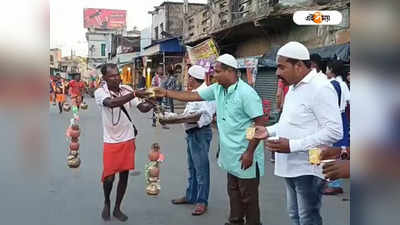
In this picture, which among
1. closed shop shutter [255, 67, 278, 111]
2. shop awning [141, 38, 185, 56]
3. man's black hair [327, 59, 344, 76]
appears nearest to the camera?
man's black hair [327, 59, 344, 76]

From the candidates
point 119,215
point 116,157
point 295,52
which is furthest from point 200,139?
point 295,52

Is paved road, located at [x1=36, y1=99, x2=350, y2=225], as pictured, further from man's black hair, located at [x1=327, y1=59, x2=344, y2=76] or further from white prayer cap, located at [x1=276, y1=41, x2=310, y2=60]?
→ white prayer cap, located at [x1=276, y1=41, x2=310, y2=60]

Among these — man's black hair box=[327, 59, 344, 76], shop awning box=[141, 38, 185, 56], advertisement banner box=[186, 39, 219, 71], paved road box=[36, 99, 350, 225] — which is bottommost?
paved road box=[36, 99, 350, 225]

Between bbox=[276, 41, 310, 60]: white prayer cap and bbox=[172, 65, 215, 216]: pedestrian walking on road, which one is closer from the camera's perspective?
bbox=[276, 41, 310, 60]: white prayer cap

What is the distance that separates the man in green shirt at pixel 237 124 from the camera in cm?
394

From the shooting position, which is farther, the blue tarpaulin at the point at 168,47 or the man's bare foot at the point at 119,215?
the blue tarpaulin at the point at 168,47

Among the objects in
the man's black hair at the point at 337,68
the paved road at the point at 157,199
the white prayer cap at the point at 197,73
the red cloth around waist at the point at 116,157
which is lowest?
the paved road at the point at 157,199

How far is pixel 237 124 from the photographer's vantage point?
401 centimetres

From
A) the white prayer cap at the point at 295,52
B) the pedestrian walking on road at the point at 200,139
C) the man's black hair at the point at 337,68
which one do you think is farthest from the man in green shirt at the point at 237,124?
the man's black hair at the point at 337,68

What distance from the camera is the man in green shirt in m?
3.94

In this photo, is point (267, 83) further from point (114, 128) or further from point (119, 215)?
point (114, 128)

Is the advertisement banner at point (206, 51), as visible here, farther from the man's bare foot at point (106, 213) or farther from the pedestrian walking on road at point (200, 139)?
the man's bare foot at point (106, 213)

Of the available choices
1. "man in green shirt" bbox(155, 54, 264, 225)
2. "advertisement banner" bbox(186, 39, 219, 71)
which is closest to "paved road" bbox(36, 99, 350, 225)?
"man in green shirt" bbox(155, 54, 264, 225)

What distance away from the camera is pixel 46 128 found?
1.38 metres
